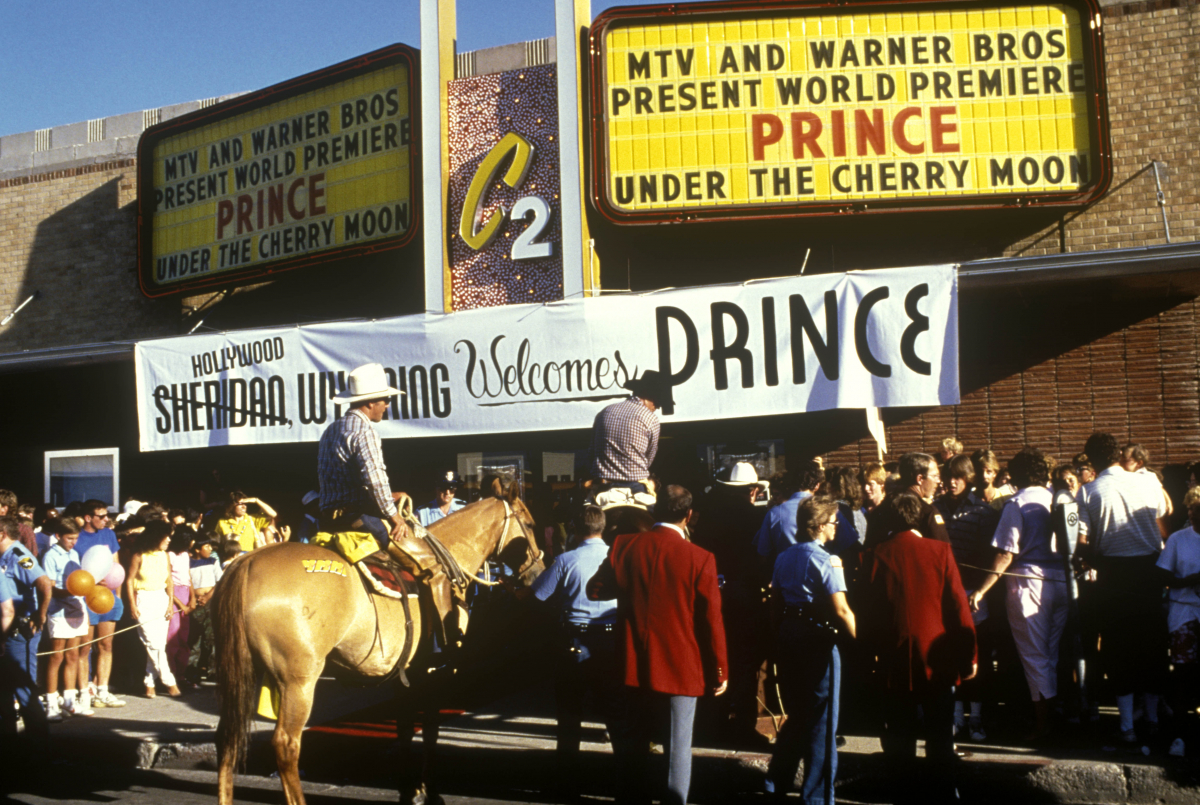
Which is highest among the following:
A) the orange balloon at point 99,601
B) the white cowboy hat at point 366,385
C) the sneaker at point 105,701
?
the white cowboy hat at point 366,385

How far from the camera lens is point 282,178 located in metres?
13.6

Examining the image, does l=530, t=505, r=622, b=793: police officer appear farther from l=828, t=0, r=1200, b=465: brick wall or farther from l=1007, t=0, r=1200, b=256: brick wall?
l=1007, t=0, r=1200, b=256: brick wall

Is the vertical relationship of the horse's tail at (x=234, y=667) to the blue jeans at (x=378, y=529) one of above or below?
below

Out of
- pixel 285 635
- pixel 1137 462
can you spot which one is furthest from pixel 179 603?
pixel 1137 462

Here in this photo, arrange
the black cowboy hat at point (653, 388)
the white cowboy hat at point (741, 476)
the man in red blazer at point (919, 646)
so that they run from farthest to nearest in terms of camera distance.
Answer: the black cowboy hat at point (653, 388) → the white cowboy hat at point (741, 476) → the man in red blazer at point (919, 646)

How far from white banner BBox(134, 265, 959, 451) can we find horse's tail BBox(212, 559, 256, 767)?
16.5 ft

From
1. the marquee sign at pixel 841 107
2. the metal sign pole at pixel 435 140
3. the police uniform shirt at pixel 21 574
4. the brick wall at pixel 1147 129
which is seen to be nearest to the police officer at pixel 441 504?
the metal sign pole at pixel 435 140

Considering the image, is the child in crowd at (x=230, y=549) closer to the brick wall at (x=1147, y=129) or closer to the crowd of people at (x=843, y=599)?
the crowd of people at (x=843, y=599)

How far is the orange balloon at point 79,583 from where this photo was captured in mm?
8977

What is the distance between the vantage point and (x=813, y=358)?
980 cm

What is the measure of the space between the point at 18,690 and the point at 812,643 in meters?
6.32

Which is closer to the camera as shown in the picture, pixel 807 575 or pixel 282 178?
pixel 807 575

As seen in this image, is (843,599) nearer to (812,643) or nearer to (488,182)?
(812,643)

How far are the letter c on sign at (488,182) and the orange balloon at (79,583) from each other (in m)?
5.39
